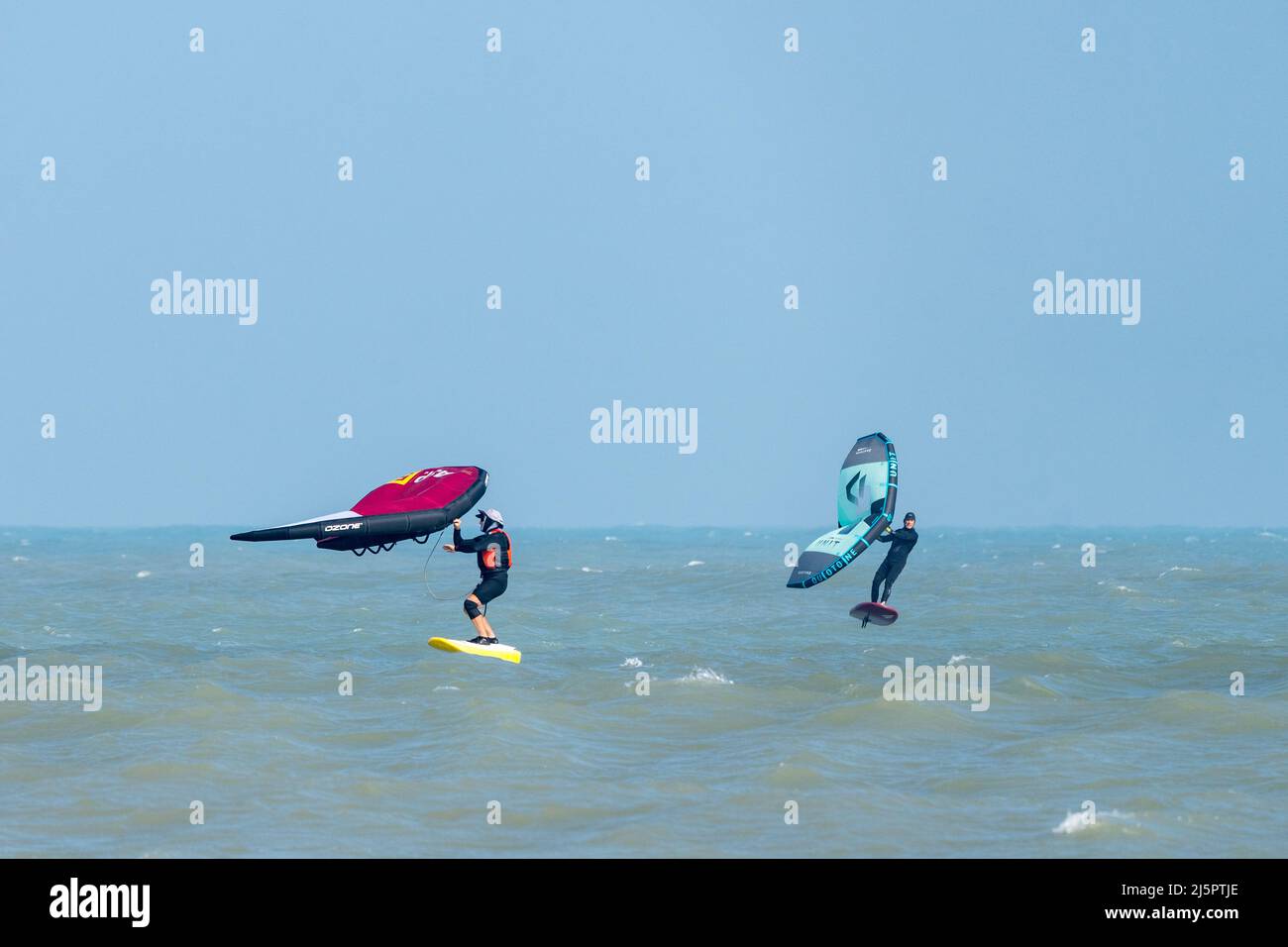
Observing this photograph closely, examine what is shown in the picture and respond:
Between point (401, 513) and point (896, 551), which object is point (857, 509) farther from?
point (401, 513)

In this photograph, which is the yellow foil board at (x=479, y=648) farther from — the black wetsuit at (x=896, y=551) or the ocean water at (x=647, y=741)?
the black wetsuit at (x=896, y=551)

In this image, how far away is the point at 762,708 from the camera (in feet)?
65.0

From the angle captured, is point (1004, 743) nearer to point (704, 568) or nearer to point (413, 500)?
point (413, 500)

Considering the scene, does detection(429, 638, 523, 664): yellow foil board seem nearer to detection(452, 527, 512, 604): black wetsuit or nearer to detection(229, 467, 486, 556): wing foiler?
detection(452, 527, 512, 604): black wetsuit

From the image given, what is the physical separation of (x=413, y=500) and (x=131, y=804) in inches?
281

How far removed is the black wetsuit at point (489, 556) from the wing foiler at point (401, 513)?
0.42 metres

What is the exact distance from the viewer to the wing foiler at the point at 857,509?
24219 mm

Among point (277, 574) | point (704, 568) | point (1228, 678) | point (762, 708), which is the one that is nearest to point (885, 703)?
point (762, 708)

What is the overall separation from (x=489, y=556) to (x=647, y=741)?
14.8ft

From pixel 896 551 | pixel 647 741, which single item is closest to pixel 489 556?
pixel 647 741

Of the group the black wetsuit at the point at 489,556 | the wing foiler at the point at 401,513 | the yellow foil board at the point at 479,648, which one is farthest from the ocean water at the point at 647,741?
the wing foiler at the point at 401,513

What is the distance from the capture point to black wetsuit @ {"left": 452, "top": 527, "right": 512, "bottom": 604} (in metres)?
21.1

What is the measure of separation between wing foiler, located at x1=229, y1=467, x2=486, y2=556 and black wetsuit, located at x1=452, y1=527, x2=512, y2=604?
0.42 m

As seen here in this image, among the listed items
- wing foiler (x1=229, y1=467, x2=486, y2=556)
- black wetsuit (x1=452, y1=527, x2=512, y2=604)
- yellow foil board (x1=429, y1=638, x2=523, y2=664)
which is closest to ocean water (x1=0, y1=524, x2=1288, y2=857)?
yellow foil board (x1=429, y1=638, x2=523, y2=664)
